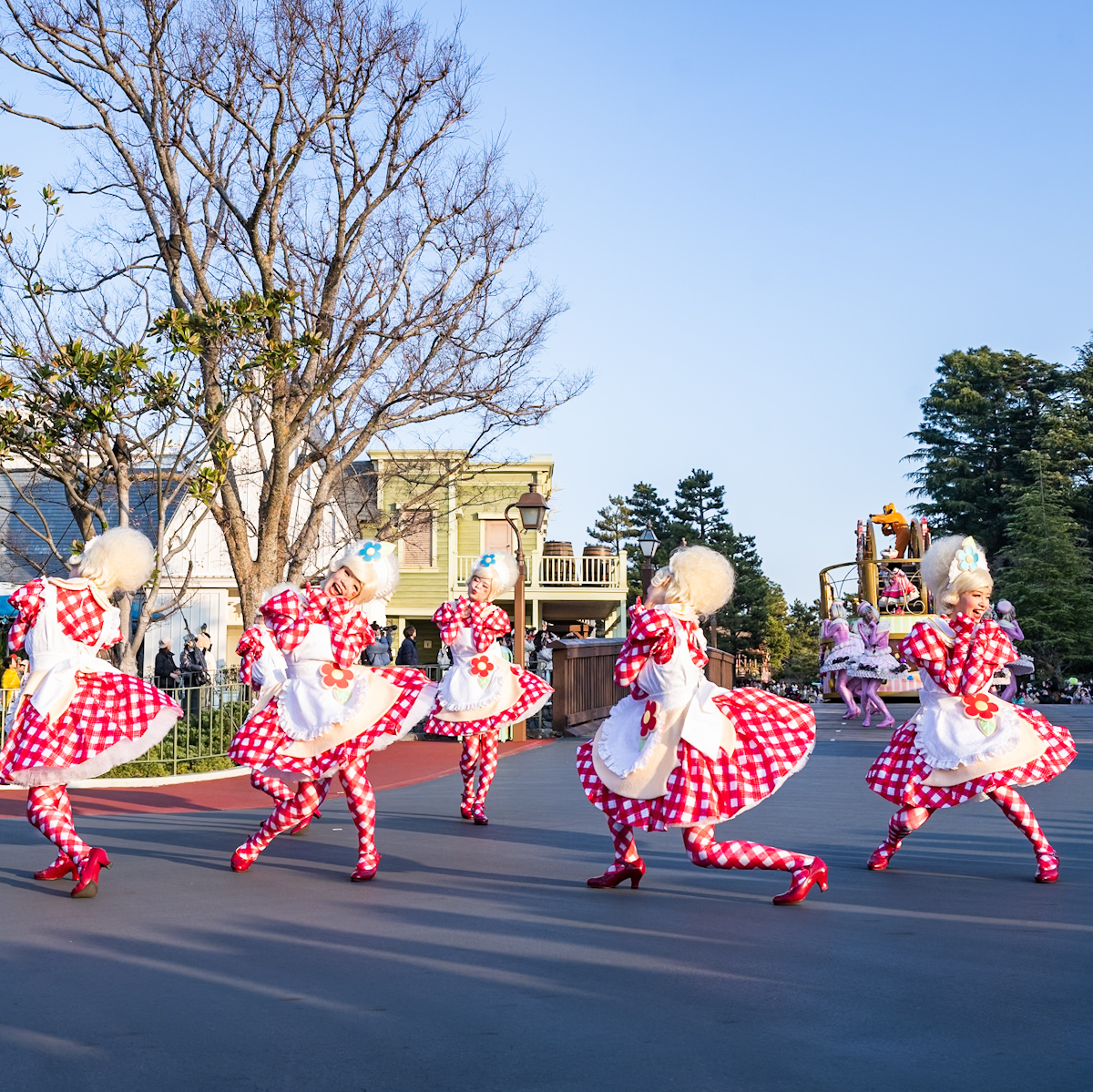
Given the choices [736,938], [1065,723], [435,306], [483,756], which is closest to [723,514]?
[1065,723]

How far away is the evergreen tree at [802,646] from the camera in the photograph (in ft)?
214

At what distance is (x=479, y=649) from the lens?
9.72 metres

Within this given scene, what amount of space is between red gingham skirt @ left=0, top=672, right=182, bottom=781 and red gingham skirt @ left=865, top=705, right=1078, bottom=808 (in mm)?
3809

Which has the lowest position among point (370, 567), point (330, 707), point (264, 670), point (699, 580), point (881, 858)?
point (881, 858)

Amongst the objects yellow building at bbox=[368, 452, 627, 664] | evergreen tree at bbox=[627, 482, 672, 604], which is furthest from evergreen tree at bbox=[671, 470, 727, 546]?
yellow building at bbox=[368, 452, 627, 664]

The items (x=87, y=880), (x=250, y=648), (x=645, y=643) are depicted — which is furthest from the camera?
(x=250, y=648)

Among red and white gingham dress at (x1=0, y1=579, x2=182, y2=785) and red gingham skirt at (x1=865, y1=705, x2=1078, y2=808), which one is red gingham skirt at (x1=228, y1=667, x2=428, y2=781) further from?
red gingham skirt at (x1=865, y1=705, x2=1078, y2=808)

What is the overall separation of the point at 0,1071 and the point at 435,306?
13829 mm

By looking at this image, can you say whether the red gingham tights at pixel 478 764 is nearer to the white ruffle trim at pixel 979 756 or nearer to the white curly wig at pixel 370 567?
the white curly wig at pixel 370 567

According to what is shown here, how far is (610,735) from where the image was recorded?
618 cm

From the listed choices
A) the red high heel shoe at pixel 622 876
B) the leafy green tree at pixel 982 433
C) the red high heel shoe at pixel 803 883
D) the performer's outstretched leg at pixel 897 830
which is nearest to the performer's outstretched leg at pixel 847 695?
the performer's outstretched leg at pixel 897 830

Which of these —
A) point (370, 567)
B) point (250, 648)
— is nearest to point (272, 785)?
point (250, 648)

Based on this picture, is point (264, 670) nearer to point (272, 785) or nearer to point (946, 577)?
point (272, 785)

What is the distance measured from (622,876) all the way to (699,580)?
157cm
